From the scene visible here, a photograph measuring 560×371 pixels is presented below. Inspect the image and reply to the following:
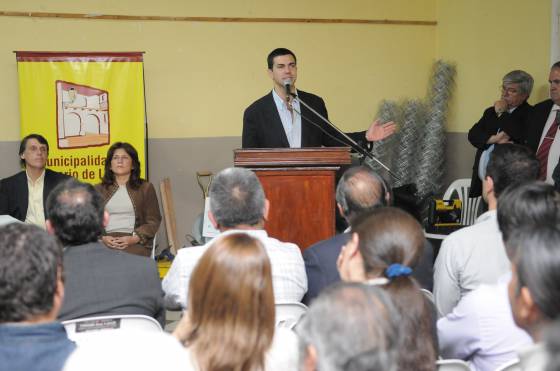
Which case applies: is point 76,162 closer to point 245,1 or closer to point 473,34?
point 245,1

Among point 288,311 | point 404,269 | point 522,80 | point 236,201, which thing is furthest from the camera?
point 522,80

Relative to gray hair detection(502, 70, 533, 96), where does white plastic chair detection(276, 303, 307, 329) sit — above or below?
below

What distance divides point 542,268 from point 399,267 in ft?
1.48

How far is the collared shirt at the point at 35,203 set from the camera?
5383mm

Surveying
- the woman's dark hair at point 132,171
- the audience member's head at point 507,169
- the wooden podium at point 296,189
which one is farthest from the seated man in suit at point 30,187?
the audience member's head at point 507,169

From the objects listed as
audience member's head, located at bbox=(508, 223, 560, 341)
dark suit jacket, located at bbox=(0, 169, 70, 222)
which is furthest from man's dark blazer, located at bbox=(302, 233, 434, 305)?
dark suit jacket, located at bbox=(0, 169, 70, 222)

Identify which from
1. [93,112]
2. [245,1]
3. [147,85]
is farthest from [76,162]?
[245,1]

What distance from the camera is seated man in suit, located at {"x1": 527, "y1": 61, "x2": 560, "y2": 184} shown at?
4.66 meters

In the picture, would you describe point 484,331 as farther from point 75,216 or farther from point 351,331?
point 75,216

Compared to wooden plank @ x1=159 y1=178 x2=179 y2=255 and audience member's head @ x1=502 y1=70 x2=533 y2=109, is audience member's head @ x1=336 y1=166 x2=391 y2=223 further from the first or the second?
wooden plank @ x1=159 y1=178 x2=179 y2=255

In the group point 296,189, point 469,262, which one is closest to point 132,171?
point 296,189

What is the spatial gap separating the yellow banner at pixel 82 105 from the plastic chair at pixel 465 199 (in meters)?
2.54

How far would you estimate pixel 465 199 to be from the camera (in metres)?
6.16

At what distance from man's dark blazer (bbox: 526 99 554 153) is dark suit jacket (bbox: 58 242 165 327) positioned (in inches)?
126
